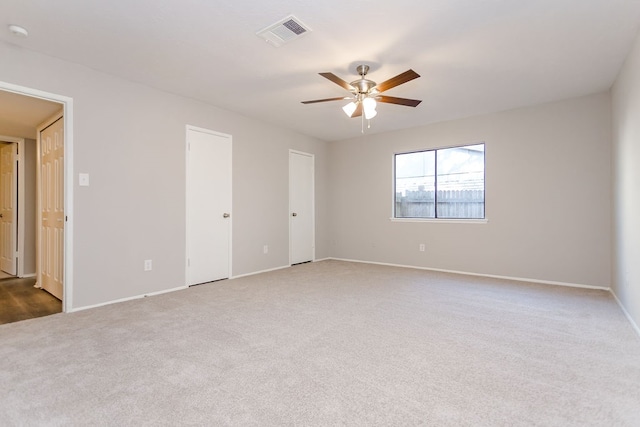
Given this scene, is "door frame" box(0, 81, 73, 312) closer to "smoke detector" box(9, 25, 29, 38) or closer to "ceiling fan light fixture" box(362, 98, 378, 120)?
"smoke detector" box(9, 25, 29, 38)

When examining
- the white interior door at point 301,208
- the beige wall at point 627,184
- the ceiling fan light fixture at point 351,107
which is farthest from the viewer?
the white interior door at point 301,208

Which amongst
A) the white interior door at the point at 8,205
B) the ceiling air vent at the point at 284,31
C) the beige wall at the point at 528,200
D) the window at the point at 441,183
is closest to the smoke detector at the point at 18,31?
the ceiling air vent at the point at 284,31

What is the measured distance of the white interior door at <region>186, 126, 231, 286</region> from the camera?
4.29 meters

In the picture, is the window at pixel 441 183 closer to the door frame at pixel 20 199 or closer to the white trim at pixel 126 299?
the white trim at pixel 126 299

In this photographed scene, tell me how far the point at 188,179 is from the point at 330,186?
10.5 feet

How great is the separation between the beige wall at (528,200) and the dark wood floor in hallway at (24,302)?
479 centimetres

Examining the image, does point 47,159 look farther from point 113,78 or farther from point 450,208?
point 450,208

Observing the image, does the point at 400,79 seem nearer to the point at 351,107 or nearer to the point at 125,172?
the point at 351,107

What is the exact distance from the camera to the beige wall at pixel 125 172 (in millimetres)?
3237

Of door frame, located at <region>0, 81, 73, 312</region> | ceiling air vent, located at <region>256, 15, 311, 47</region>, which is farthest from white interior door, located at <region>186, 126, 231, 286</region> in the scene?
ceiling air vent, located at <region>256, 15, 311, 47</region>

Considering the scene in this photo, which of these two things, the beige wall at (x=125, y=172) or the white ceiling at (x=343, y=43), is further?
the beige wall at (x=125, y=172)

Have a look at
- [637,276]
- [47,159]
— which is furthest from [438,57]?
[47,159]

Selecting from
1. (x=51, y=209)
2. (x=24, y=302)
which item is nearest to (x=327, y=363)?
(x=24, y=302)

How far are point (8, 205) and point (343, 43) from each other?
5.96m
